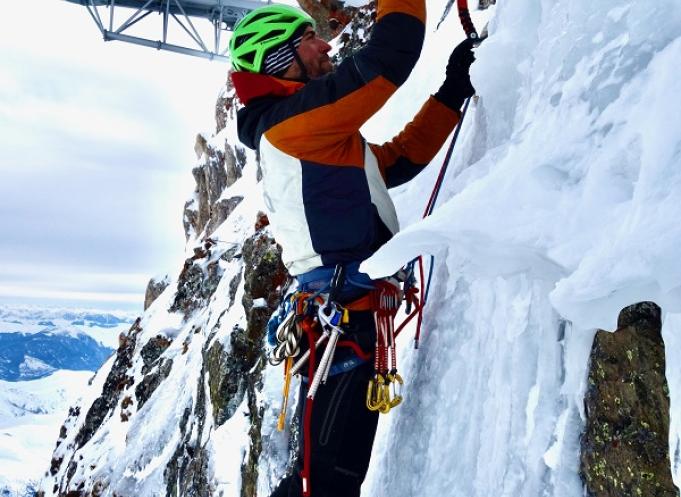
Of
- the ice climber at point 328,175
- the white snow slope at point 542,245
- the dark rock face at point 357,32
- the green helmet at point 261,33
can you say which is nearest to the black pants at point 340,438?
the ice climber at point 328,175

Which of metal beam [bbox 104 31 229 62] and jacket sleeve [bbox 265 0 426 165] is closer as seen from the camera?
jacket sleeve [bbox 265 0 426 165]

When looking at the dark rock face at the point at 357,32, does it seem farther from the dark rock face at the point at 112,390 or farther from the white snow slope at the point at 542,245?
the dark rock face at the point at 112,390

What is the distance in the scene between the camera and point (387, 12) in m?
2.35

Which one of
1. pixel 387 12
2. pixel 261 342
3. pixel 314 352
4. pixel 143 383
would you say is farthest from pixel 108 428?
pixel 387 12

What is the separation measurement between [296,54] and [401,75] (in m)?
0.67

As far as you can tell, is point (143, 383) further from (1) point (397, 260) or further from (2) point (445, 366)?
(1) point (397, 260)

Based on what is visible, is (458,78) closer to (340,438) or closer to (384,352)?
(384,352)

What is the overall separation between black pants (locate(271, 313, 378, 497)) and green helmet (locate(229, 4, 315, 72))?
5.35ft

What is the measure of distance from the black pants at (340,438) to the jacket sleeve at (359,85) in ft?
3.69

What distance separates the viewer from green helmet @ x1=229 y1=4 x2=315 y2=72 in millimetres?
2707

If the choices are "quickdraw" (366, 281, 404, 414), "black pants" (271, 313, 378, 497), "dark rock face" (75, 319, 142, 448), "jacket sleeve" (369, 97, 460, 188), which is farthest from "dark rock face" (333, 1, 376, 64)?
"dark rock face" (75, 319, 142, 448)

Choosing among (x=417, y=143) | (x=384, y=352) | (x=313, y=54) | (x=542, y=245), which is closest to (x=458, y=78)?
(x=417, y=143)

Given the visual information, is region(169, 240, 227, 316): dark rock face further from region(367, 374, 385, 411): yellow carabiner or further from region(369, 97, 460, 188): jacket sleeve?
region(367, 374, 385, 411): yellow carabiner

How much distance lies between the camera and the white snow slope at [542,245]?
135 centimetres
